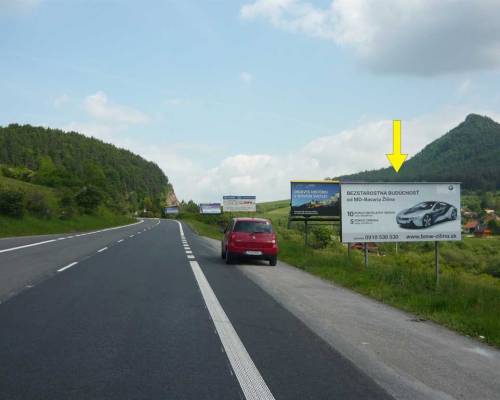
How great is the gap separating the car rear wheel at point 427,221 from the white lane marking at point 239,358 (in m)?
7.99

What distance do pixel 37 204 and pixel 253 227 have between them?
3373 cm

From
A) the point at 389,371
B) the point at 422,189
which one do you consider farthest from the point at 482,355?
the point at 422,189

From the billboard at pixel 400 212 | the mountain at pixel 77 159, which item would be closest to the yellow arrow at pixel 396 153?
the billboard at pixel 400 212

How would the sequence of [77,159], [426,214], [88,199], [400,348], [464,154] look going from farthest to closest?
[77,159]
[464,154]
[88,199]
[426,214]
[400,348]

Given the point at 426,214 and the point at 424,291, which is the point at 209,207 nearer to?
the point at 426,214

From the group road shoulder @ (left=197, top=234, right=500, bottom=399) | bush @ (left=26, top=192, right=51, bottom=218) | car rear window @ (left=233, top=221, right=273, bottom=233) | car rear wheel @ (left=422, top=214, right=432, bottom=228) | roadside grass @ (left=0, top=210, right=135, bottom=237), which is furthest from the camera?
bush @ (left=26, top=192, right=51, bottom=218)

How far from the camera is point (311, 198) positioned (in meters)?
26.9

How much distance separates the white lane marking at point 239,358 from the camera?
4.80 meters

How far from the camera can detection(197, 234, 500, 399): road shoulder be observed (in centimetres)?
518

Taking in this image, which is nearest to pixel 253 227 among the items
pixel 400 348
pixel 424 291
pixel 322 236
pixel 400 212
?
pixel 400 212

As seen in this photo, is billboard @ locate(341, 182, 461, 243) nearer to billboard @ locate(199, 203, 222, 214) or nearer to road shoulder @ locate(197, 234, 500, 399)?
road shoulder @ locate(197, 234, 500, 399)

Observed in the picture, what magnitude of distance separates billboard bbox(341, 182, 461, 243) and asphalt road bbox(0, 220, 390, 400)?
5.15m

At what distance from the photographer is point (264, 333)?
23.9ft

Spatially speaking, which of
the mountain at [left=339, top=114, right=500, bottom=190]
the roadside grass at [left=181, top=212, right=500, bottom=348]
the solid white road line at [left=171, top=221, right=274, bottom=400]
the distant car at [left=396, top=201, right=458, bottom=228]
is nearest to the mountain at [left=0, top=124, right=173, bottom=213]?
the mountain at [left=339, top=114, right=500, bottom=190]
